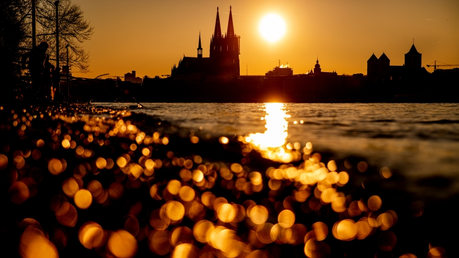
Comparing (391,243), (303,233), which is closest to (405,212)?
(391,243)

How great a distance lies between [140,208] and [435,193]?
2190 mm

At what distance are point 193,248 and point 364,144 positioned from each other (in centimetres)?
524

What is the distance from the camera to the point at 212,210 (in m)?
3.00

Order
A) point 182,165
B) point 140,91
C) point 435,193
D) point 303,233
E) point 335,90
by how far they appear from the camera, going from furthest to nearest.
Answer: point 335,90 → point 140,91 → point 182,165 → point 435,193 → point 303,233

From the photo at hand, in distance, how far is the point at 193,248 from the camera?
228cm

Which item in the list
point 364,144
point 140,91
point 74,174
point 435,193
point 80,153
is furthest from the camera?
point 140,91

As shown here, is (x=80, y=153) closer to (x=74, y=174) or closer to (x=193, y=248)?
(x=74, y=174)

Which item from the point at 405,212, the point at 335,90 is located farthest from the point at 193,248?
the point at 335,90

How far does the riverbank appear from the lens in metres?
2.30

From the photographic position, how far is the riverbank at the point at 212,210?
2297mm

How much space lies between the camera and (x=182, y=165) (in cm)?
482

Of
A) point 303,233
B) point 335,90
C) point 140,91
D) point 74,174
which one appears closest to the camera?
point 303,233

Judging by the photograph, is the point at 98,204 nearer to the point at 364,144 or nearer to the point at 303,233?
the point at 303,233

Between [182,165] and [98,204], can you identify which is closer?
[98,204]
